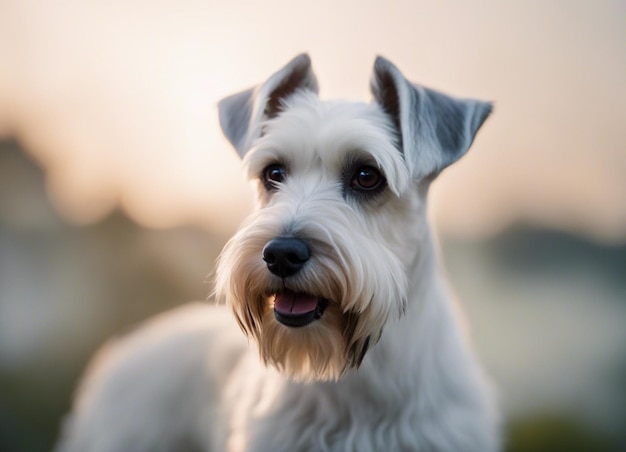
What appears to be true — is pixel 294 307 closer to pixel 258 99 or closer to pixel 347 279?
pixel 347 279

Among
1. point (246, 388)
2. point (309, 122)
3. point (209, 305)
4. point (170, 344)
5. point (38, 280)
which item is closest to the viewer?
point (309, 122)

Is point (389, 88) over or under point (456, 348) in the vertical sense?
over

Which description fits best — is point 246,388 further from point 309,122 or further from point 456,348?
point 309,122

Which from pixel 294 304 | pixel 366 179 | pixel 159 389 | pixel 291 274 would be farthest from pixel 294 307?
pixel 159 389

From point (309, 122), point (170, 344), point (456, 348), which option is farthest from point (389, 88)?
point (170, 344)

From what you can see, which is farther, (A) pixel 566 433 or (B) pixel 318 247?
(A) pixel 566 433

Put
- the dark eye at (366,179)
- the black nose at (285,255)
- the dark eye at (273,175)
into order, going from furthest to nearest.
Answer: the dark eye at (273,175) → the dark eye at (366,179) → the black nose at (285,255)

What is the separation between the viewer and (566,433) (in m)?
4.89

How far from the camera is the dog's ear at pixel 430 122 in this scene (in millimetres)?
2275

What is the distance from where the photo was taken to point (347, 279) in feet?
6.48

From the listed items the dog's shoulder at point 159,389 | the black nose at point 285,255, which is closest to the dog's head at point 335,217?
the black nose at point 285,255

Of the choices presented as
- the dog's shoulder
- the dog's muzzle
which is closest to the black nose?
the dog's muzzle

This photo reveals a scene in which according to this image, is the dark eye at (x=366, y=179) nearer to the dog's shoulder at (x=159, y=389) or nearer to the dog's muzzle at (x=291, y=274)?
the dog's muzzle at (x=291, y=274)

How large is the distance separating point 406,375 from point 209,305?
1.94 meters
